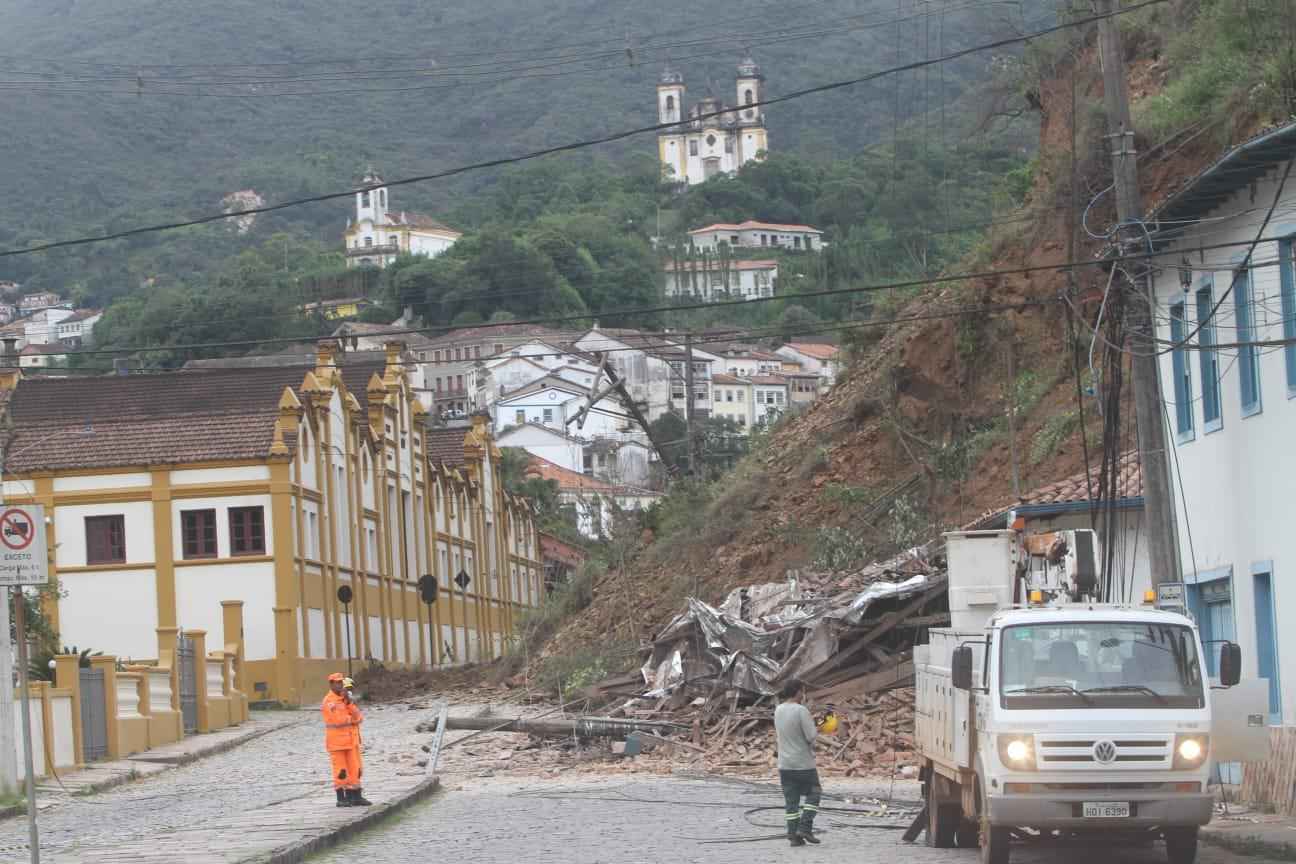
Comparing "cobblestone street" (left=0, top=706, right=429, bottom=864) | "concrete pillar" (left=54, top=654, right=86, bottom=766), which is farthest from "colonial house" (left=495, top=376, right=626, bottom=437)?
"concrete pillar" (left=54, top=654, right=86, bottom=766)

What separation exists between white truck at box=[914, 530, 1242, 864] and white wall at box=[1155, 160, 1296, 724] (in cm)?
396

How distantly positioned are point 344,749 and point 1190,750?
34.4 feet

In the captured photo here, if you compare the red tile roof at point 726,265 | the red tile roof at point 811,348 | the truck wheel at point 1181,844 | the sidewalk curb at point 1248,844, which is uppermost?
the red tile roof at point 726,265

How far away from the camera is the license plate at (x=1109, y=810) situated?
1534 centimetres

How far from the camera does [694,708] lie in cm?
3117

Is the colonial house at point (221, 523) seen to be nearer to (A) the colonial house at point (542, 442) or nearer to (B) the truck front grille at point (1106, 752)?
(B) the truck front grille at point (1106, 752)

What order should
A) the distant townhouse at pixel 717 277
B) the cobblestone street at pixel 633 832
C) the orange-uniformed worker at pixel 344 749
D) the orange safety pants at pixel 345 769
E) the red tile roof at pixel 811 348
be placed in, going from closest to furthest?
the cobblestone street at pixel 633 832, the orange-uniformed worker at pixel 344 749, the orange safety pants at pixel 345 769, the red tile roof at pixel 811 348, the distant townhouse at pixel 717 277

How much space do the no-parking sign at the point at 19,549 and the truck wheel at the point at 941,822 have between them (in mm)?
8340

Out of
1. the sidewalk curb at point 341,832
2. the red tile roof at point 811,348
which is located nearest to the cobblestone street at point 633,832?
the sidewalk curb at point 341,832

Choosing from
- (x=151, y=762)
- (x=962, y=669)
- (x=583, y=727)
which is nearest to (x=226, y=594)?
(x=151, y=762)

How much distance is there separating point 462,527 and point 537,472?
35.7m

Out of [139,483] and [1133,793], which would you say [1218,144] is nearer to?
[1133,793]

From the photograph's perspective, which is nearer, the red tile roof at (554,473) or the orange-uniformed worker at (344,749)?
the orange-uniformed worker at (344,749)

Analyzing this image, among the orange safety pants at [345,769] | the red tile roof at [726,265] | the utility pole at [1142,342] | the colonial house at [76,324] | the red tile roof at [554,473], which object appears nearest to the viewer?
the utility pole at [1142,342]
